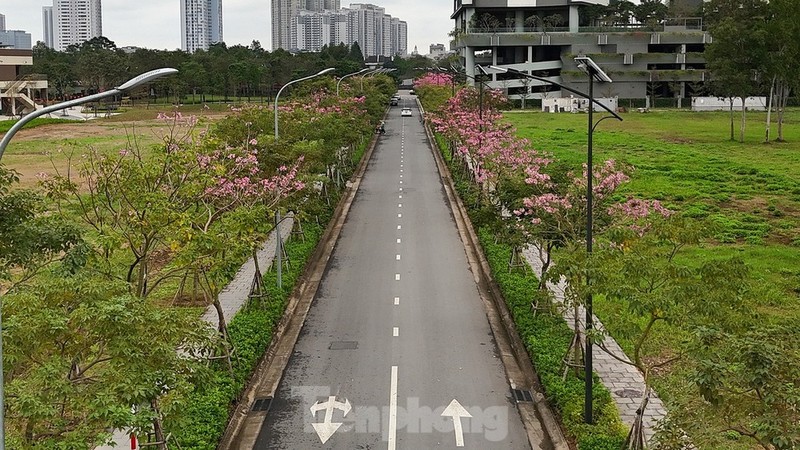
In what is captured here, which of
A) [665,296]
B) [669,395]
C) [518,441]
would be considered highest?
[665,296]

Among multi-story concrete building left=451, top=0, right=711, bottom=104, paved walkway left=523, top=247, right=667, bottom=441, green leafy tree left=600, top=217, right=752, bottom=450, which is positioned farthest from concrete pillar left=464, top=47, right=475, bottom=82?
green leafy tree left=600, top=217, right=752, bottom=450

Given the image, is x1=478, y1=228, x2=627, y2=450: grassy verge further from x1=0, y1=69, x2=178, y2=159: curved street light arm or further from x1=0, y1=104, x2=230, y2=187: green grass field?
x1=0, y1=104, x2=230, y2=187: green grass field

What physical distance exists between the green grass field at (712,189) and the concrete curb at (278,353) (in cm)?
644

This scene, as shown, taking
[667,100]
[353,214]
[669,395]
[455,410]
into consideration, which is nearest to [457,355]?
[455,410]

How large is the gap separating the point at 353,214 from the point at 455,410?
20.5 metres

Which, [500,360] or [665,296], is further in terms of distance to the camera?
[500,360]

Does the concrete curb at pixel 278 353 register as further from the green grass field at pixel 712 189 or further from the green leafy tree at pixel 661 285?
the green grass field at pixel 712 189

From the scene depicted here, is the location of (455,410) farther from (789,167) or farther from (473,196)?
(789,167)

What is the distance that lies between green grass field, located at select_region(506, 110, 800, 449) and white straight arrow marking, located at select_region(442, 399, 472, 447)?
10.3 feet

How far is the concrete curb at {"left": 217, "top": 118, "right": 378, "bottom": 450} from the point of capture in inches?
568

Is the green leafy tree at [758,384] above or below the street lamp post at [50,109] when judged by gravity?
below

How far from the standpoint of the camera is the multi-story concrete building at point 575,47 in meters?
97.5

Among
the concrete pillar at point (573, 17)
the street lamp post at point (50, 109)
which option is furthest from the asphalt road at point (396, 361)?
the concrete pillar at point (573, 17)

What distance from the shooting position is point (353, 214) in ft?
116
